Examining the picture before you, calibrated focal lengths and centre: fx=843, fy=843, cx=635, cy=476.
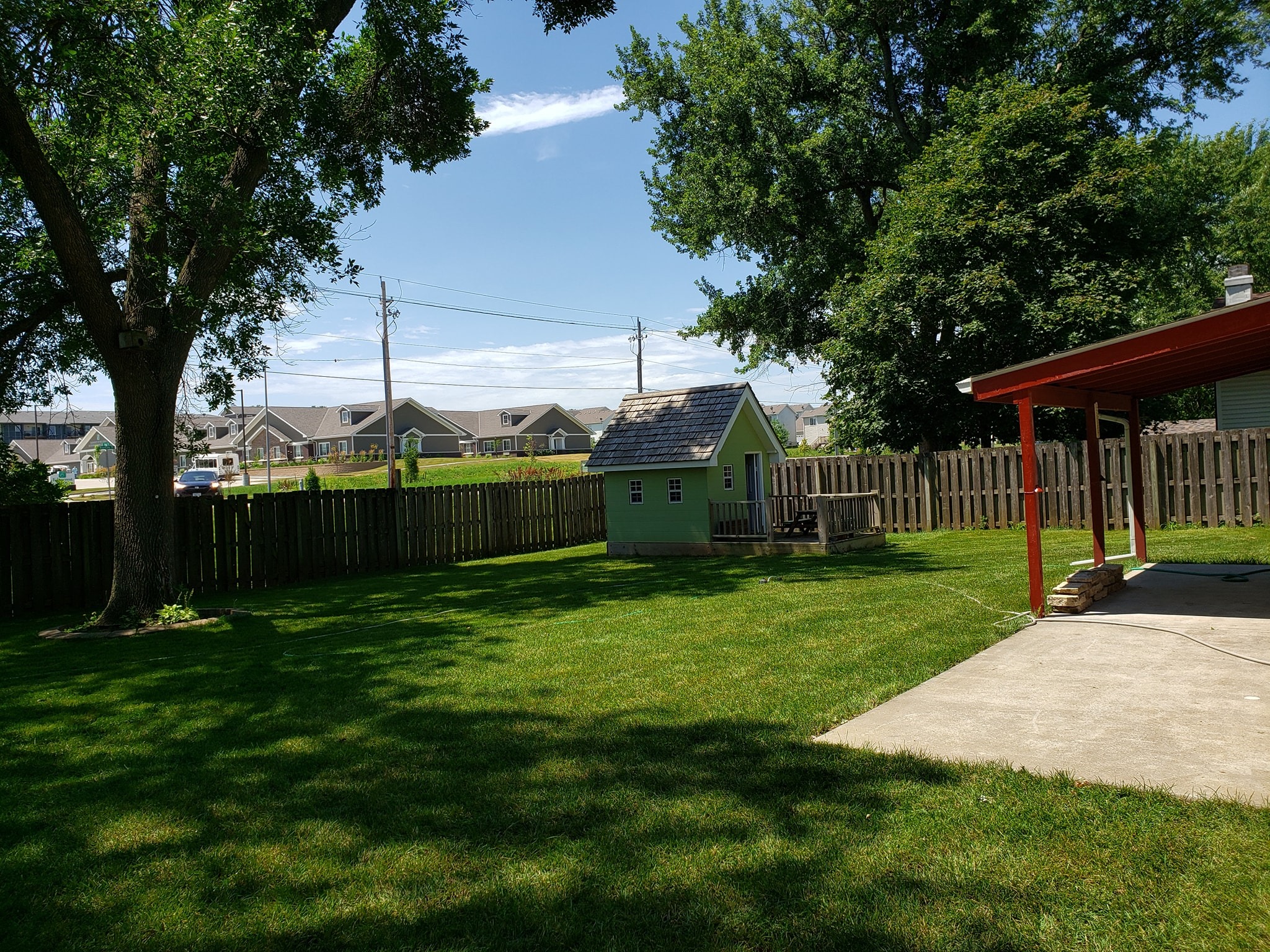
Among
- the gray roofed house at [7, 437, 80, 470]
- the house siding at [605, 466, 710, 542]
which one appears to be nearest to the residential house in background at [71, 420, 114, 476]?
the gray roofed house at [7, 437, 80, 470]

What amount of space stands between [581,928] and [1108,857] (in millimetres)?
2169

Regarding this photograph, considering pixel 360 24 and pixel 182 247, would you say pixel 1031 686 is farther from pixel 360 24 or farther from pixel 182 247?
pixel 360 24

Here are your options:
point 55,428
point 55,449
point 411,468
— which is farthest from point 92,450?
point 411,468

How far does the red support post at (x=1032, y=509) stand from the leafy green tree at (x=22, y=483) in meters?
15.0

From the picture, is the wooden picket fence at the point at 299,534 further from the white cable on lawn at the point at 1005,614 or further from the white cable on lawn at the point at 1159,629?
the white cable on lawn at the point at 1159,629


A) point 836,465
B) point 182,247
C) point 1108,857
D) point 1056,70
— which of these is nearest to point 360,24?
point 182,247

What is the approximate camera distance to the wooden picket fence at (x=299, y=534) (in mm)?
13094

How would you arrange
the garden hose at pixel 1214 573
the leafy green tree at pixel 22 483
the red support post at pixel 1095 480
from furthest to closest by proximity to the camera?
the leafy green tree at pixel 22 483 < the red support post at pixel 1095 480 < the garden hose at pixel 1214 573

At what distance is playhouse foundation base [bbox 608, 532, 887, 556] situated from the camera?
16.4m

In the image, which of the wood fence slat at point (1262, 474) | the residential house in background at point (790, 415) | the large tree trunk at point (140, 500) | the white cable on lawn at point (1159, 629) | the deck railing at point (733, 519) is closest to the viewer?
the white cable on lawn at point (1159, 629)

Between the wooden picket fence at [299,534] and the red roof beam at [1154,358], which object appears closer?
the red roof beam at [1154,358]

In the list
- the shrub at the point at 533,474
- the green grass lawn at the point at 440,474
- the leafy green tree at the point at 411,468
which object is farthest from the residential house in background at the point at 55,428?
the shrub at the point at 533,474

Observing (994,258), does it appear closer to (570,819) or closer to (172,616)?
(172,616)

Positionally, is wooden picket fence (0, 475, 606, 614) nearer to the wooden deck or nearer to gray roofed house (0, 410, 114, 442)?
the wooden deck
